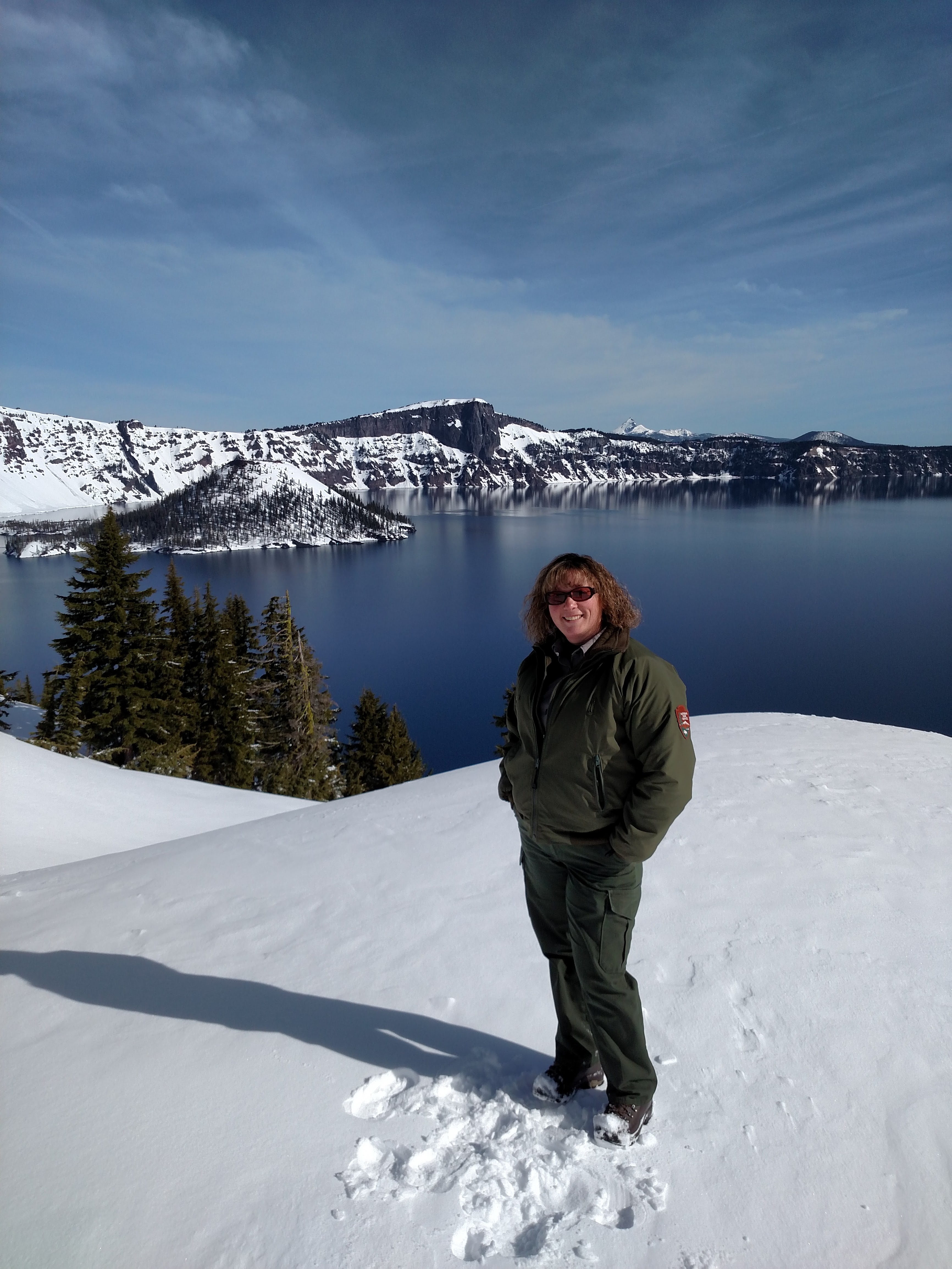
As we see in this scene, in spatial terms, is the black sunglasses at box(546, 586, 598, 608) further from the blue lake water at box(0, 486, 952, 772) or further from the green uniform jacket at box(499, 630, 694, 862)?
the blue lake water at box(0, 486, 952, 772)

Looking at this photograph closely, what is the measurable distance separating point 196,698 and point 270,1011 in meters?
22.0

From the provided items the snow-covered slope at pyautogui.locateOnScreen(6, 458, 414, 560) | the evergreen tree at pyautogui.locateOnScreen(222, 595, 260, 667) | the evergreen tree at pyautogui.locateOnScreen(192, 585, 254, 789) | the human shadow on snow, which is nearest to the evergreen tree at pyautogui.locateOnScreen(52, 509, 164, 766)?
the evergreen tree at pyautogui.locateOnScreen(192, 585, 254, 789)

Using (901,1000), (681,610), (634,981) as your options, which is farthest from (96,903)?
(681,610)

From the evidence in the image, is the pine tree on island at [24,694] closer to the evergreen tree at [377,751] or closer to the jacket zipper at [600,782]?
the evergreen tree at [377,751]

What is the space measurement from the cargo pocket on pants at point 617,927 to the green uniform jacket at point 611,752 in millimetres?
200

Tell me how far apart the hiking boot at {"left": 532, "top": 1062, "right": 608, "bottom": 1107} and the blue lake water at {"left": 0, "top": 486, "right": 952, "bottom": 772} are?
6.29 meters

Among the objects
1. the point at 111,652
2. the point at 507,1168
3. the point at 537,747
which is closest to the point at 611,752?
the point at 537,747

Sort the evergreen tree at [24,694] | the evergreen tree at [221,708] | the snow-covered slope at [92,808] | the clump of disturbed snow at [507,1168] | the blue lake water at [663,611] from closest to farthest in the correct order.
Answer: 1. the clump of disturbed snow at [507,1168]
2. the snow-covered slope at [92,808]
3. the evergreen tree at [221,708]
4. the evergreen tree at [24,694]
5. the blue lake water at [663,611]

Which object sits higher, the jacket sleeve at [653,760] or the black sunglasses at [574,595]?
the black sunglasses at [574,595]

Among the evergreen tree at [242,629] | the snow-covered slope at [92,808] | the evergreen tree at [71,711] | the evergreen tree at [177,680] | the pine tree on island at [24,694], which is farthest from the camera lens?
the pine tree on island at [24,694]

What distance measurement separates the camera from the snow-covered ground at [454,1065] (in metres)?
2.12

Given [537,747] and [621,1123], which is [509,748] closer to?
[537,747]

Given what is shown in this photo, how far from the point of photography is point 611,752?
227cm

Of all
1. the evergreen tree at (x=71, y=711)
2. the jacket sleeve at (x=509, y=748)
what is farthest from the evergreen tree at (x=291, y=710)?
the jacket sleeve at (x=509, y=748)
